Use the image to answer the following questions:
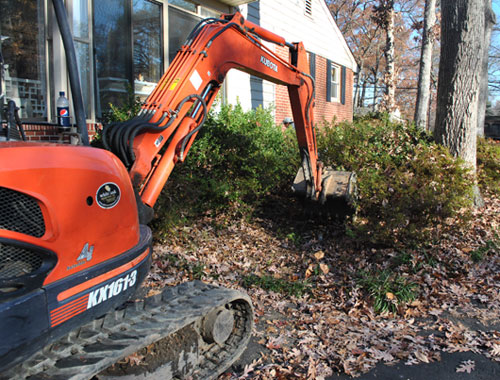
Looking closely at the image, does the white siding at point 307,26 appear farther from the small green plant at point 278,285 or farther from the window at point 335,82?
the small green plant at point 278,285

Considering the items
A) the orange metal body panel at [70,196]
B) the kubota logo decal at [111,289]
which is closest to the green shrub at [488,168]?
the kubota logo decal at [111,289]

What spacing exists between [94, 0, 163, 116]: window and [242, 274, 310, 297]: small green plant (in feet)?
11.4

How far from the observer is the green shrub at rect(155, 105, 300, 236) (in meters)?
6.15

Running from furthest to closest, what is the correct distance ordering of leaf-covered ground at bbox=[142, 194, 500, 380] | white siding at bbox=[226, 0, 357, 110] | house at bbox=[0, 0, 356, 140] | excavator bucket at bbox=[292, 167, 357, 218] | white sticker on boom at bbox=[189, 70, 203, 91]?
white siding at bbox=[226, 0, 357, 110]
excavator bucket at bbox=[292, 167, 357, 218]
house at bbox=[0, 0, 356, 140]
white sticker on boom at bbox=[189, 70, 203, 91]
leaf-covered ground at bbox=[142, 194, 500, 380]

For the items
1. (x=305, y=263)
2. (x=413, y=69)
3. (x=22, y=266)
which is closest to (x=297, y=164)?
(x=305, y=263)

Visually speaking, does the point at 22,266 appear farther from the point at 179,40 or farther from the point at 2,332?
the point at 179,40

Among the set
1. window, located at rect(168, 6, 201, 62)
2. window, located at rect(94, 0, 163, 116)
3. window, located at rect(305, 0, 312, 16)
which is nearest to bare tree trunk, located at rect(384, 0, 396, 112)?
window, located at rect(305, 0, 312, 16)

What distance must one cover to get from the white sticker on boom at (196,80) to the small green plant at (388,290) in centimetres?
277

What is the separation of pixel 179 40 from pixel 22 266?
7555 millimetres

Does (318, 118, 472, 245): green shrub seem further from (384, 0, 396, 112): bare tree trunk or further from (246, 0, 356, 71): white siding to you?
(384, 0, 396, 112): bare tree trunk

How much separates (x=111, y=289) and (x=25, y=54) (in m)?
4.96

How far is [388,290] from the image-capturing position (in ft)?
15.2

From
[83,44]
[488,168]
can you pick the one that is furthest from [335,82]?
[83,44]

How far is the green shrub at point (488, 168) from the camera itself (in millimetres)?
9148
